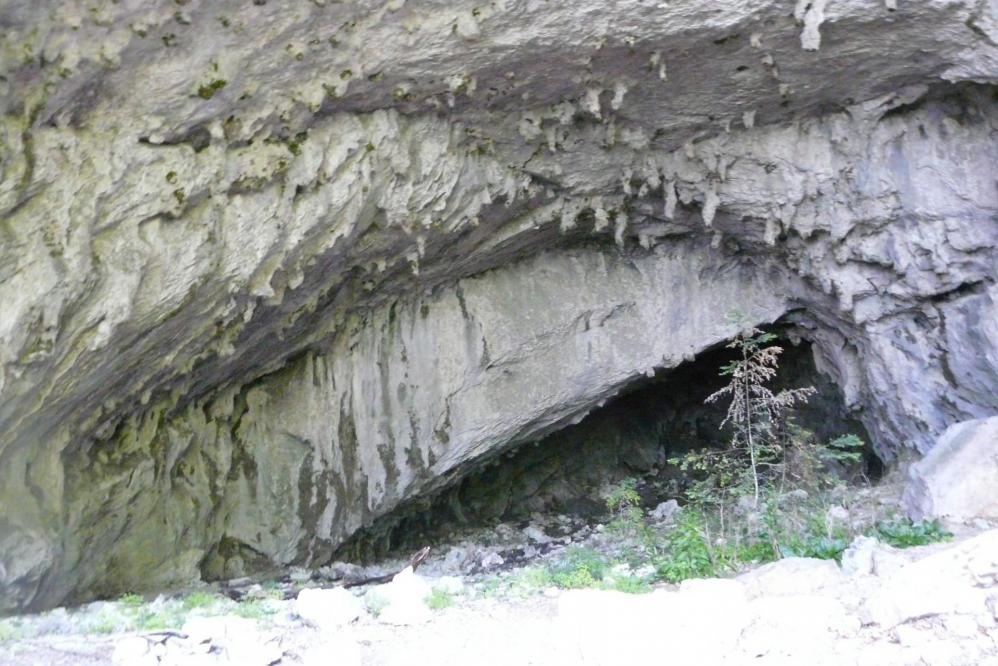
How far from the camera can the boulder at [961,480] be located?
5406 mm

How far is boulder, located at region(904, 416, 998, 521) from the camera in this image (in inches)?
213

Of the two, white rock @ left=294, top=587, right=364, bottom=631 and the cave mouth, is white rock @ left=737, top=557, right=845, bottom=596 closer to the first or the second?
white rock @ left=294, top=587, right=364, bottom=631

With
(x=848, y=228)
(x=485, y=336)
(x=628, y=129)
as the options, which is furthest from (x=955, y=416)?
(x=485, y=336)

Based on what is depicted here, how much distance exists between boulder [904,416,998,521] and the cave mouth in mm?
4110

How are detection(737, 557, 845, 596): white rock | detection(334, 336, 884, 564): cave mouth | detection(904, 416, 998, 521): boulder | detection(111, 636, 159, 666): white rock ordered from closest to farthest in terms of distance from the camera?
detection(111, 636, 159, 666): white rock
detection(737, 557, 845, 596): white rock
detection(904, 416, 998, 521): boulder
detection(334, 336, 884, 564): cave mouth

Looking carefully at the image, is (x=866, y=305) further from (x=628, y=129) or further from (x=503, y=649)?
(x=503, y=649)

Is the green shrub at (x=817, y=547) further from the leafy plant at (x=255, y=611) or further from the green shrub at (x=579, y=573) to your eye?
the leafy plant at (x=255, y=611)

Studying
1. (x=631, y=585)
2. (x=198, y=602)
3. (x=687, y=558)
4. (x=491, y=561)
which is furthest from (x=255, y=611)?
(x=491, y=561)

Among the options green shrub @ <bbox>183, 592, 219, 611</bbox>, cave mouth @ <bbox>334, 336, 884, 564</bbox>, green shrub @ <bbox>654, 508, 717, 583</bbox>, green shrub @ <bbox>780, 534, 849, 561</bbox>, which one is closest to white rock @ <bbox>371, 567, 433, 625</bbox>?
green shrub @ <bbox>183, 592, 219, 611</bbox>

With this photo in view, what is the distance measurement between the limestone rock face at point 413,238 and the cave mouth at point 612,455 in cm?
111

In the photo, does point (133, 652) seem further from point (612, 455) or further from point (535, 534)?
point (612, 455)

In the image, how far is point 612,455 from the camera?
13.1m

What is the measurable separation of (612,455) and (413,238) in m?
6.80

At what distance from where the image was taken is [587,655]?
144 inches
